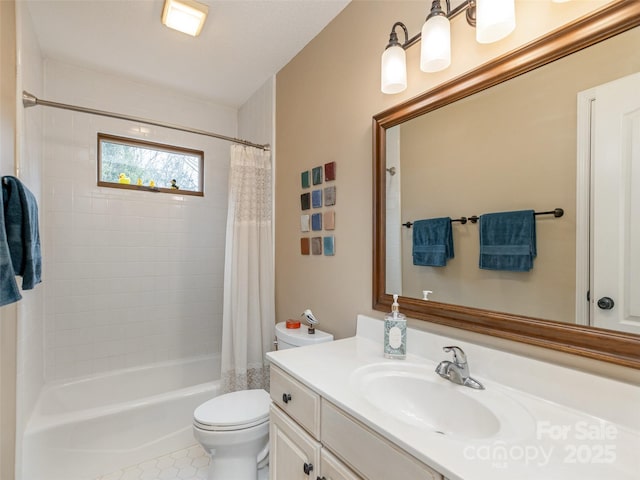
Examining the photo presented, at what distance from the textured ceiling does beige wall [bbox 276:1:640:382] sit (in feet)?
0.50

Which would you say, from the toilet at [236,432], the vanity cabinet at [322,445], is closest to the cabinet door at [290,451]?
the vanity cabinet at [322,445]

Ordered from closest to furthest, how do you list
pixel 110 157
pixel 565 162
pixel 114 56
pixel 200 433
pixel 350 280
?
pixel 565 162 < pixel 200 433 < pixel 350 280 < pixel 114 56 < pixel 110 157

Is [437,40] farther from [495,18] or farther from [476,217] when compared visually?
[476,217]

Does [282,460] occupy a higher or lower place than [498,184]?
lower

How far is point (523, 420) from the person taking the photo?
765 millimetres

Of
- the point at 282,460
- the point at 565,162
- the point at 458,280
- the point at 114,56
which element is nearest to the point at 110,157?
the point at 114,56

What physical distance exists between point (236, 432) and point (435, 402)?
985 mm

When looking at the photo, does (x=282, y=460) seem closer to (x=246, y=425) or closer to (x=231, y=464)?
(x=246, y=425)

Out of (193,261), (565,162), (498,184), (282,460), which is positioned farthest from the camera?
(193,261)

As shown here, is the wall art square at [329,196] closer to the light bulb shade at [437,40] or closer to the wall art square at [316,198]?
the wall art square at [316,198]

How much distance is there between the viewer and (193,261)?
2760 mm

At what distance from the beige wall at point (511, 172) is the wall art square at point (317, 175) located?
0.61 m

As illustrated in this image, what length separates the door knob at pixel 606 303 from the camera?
2.56 ft

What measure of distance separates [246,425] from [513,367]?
121cm
